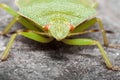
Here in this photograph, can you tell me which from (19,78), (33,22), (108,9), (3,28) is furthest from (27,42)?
(108,9)

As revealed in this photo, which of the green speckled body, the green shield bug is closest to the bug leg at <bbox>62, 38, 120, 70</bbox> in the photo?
the green shield bug

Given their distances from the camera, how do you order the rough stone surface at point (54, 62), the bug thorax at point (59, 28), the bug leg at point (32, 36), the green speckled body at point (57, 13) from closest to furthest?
the rough stone surface at point (54, 62) → the bug thorax at point (59, 28) → the green speckled body at point (57, 13) → the bug leg at point (32, 36)

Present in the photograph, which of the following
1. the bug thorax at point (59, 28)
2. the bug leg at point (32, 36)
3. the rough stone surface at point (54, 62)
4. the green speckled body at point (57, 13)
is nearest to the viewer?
the rough stone surface at point (54, 62)

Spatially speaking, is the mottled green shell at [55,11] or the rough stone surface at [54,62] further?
the mottled green shell at [55,11]

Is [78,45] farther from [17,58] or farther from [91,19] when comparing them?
[17,58]

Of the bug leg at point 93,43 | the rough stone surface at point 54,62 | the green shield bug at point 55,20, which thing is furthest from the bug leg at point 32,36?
the bug leg at point 93,43

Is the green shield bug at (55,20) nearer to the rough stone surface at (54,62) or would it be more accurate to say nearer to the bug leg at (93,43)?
the bug leg at (93,43)

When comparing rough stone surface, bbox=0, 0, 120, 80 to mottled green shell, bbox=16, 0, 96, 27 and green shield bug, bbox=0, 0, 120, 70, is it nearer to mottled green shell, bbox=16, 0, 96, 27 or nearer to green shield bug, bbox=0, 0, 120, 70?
green shield bug, bbox=0, 0, 120, 70

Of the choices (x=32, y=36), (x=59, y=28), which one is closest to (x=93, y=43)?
(x=59, y=28)

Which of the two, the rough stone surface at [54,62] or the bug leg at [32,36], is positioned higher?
the bug leg at [32,36]
